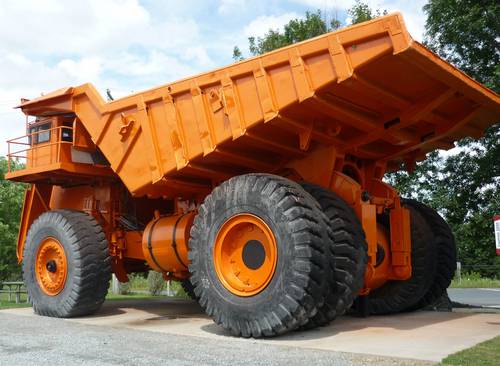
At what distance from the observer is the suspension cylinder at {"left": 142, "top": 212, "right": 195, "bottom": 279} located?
8898 millimetres

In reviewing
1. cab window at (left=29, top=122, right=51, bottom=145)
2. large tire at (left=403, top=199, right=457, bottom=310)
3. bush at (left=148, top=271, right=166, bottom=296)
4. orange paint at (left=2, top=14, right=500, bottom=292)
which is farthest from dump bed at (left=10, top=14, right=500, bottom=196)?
bush at (left=148, top=271, right=166, bottom=296)

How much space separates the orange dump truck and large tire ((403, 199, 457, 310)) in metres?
0.02

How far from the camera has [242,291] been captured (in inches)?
283

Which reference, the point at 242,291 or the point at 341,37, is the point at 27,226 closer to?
the point at 242,291

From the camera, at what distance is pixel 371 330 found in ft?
24.9

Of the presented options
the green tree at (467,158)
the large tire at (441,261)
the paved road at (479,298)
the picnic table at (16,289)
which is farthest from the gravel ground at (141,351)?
the green tree at (467,158)

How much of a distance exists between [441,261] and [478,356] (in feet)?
14.8

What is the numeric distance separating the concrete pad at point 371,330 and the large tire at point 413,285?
0.26 meters

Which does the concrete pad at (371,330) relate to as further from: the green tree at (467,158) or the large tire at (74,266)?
the green tree at (467,158)

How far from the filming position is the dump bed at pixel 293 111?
258 inches

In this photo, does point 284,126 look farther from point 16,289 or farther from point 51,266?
point 16,289

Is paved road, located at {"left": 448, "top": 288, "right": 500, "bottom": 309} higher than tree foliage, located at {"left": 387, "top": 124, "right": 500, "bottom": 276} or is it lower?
lower

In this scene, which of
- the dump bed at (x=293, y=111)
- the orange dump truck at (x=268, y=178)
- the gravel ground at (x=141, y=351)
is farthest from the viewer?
the orange dump truck at (x=268, y=178)

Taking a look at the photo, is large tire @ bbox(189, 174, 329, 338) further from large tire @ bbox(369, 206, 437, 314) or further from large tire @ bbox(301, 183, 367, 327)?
large tire @ bbox(369, 206, 437, 314)
